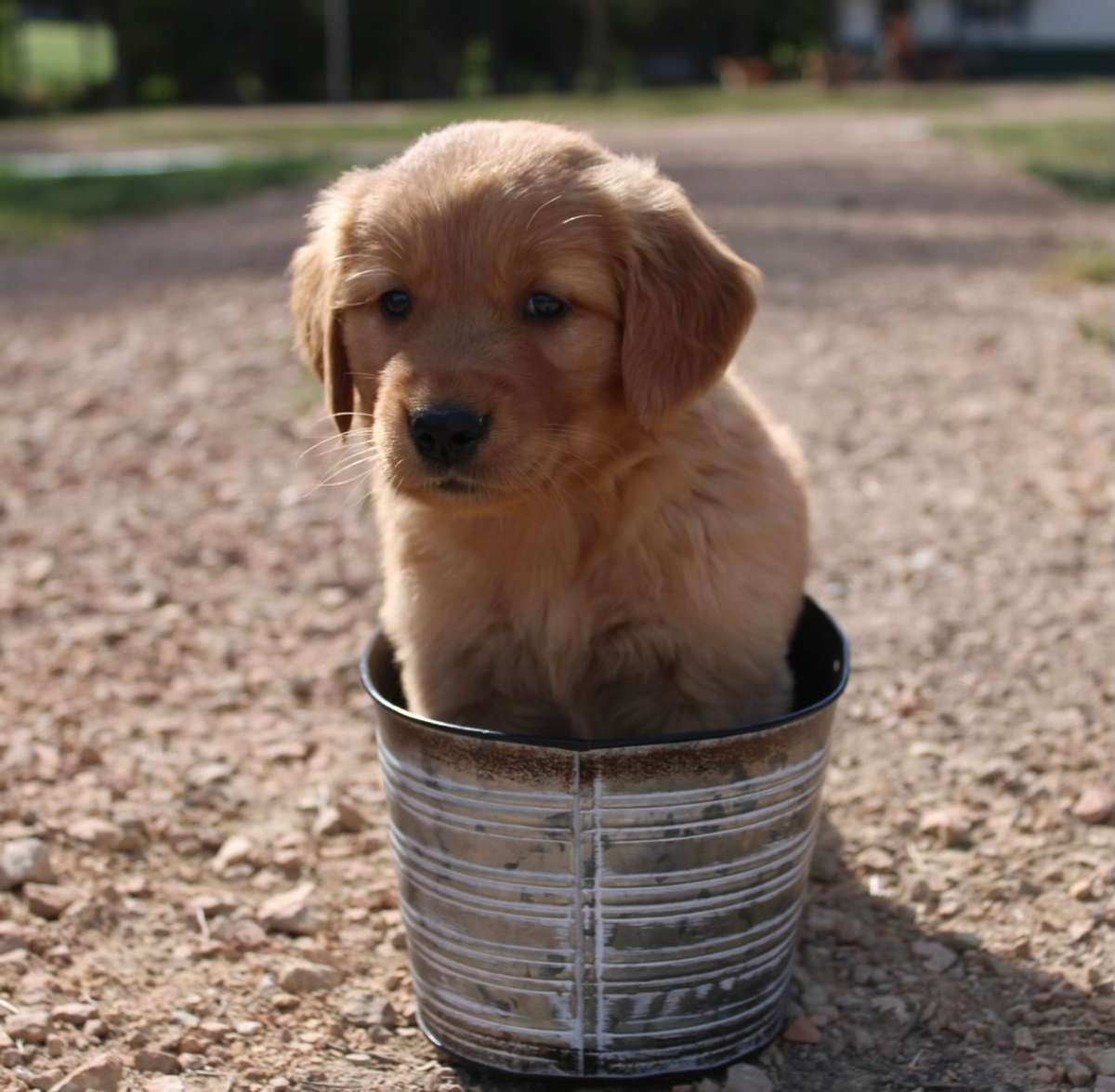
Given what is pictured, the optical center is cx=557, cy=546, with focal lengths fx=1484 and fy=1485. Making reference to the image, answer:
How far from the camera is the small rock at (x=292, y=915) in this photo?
321 centimetres

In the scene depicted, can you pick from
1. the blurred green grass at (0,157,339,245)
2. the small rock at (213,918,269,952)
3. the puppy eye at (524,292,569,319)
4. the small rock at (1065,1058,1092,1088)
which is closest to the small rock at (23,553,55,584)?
the small rock at (213,918,269,952)

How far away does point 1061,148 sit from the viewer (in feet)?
48.9

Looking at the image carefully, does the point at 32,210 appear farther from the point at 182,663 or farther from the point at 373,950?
the point at 373,950

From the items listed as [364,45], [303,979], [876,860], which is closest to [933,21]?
[364,45]

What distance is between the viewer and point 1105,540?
484 cm

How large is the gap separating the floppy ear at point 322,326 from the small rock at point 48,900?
117cm

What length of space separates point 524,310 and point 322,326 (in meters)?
0.56

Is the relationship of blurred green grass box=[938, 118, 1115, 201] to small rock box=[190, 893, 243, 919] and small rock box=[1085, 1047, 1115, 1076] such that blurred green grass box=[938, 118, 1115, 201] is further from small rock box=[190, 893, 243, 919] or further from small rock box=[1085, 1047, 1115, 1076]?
small rock box=[190, 893, 243, 919]

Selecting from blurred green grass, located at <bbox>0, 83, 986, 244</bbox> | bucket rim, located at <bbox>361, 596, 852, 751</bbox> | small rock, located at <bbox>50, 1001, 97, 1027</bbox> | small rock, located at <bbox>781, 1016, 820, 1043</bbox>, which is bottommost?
small rock, located at <bbox>781, 1016, 820, 1043</bbox>

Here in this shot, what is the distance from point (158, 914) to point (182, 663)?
1247mm

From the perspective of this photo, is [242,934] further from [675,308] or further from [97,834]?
[675,308]

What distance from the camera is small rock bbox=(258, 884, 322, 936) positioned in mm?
3207

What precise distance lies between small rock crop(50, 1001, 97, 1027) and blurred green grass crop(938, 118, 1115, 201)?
10.3 m

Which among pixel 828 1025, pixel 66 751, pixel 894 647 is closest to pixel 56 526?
pixel 66 751
